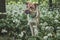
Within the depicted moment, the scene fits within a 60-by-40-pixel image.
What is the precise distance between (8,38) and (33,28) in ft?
4.22

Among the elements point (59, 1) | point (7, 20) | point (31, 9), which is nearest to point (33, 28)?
point (31, 9)

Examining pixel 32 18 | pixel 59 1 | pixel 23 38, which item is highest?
pixel 32 18

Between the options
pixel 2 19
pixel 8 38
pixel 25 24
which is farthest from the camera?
pixel 2 19

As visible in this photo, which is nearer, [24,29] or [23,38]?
[23,38]

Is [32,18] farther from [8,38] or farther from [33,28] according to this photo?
[8,38]

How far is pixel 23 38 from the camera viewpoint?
7633 millimetres

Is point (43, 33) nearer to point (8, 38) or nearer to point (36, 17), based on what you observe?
point (36, 17)

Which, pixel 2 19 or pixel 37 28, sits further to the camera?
pixel 2 19

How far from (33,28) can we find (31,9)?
25.3 inches

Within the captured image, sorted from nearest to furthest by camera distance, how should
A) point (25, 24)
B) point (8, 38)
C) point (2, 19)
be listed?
point (8, 38) < point (25, 24) < point (2, 19)

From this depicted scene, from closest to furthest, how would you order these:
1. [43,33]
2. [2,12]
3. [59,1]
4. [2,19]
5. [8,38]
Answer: [43,33] < [8,38] < [2,19] < [2,12] < [59,1]

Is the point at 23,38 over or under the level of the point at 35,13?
under

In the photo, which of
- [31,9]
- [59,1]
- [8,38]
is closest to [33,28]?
[31,9]

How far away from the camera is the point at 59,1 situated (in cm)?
1978
